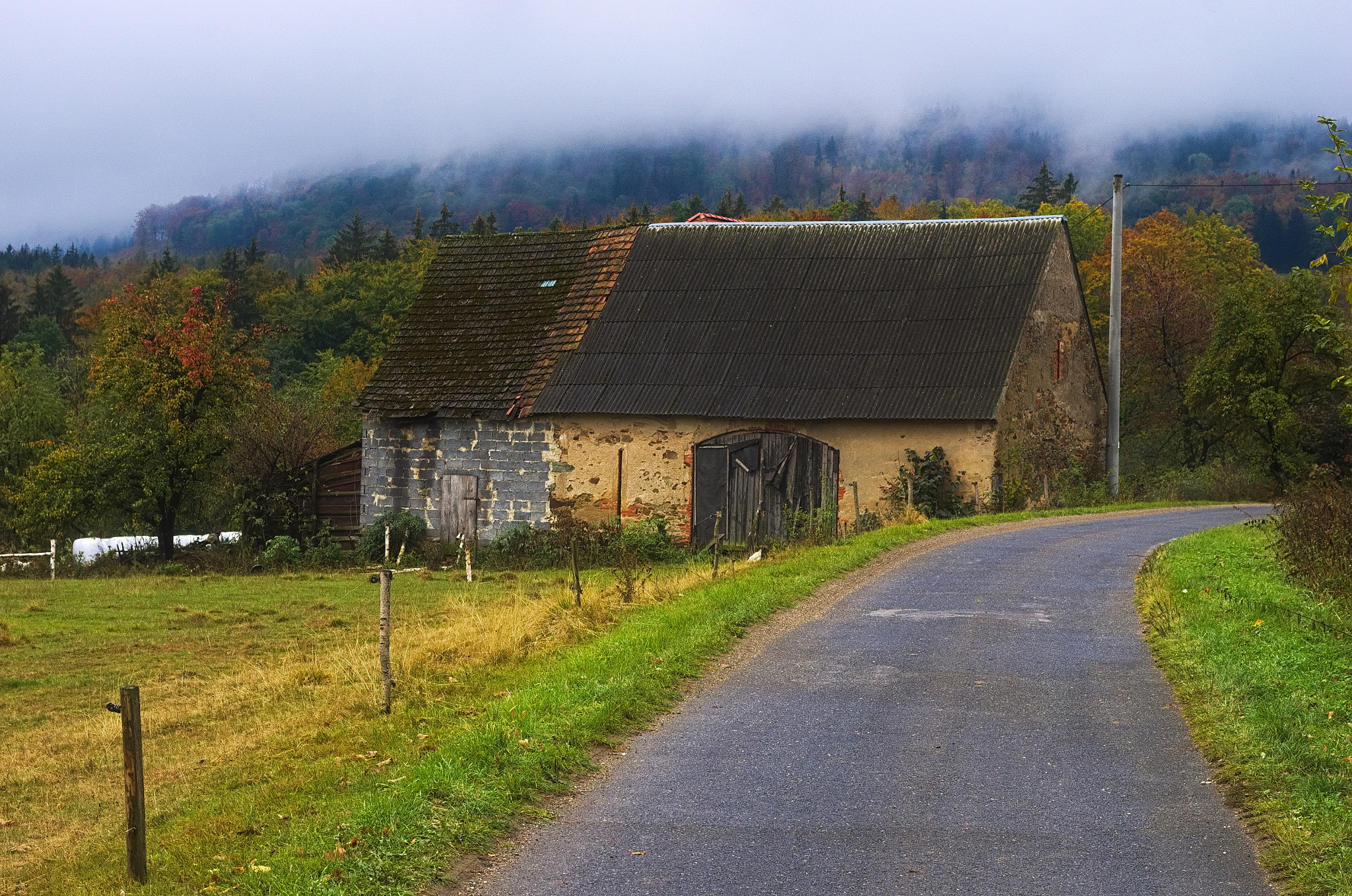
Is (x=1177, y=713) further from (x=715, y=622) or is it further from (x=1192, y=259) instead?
(x=1192, y=259)

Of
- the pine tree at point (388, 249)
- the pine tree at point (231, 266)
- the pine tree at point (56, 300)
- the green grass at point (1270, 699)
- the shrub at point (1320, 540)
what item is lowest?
the green grass at point (1270, 699)

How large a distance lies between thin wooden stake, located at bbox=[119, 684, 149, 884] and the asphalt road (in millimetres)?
1853

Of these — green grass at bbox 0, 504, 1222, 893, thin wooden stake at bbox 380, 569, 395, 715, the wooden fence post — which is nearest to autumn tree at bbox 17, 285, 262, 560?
green grass at bbox 0, 504, 1222, 893

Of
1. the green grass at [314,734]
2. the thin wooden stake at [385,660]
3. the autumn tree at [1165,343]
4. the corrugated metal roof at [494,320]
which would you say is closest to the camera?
the green grass at [314,734]

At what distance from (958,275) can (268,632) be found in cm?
1663

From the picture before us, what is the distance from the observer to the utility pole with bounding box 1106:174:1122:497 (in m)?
30.7

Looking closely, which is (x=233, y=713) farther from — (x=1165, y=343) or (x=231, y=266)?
(x=231, y=266)

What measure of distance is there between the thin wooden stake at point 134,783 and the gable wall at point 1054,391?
68.8ft

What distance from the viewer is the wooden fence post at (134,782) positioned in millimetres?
6723

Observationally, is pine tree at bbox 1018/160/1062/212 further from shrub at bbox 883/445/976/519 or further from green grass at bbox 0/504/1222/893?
green grass at bbox 0/504/1222/893

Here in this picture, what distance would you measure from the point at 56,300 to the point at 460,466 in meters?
72.6

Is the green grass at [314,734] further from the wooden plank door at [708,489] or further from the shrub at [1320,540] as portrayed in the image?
the wooden plank door at [708,489]

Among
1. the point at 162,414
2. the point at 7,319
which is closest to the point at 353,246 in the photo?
the point at 7,319

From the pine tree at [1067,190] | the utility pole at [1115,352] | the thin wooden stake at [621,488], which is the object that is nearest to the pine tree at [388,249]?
the pine tree at [1067,190]
